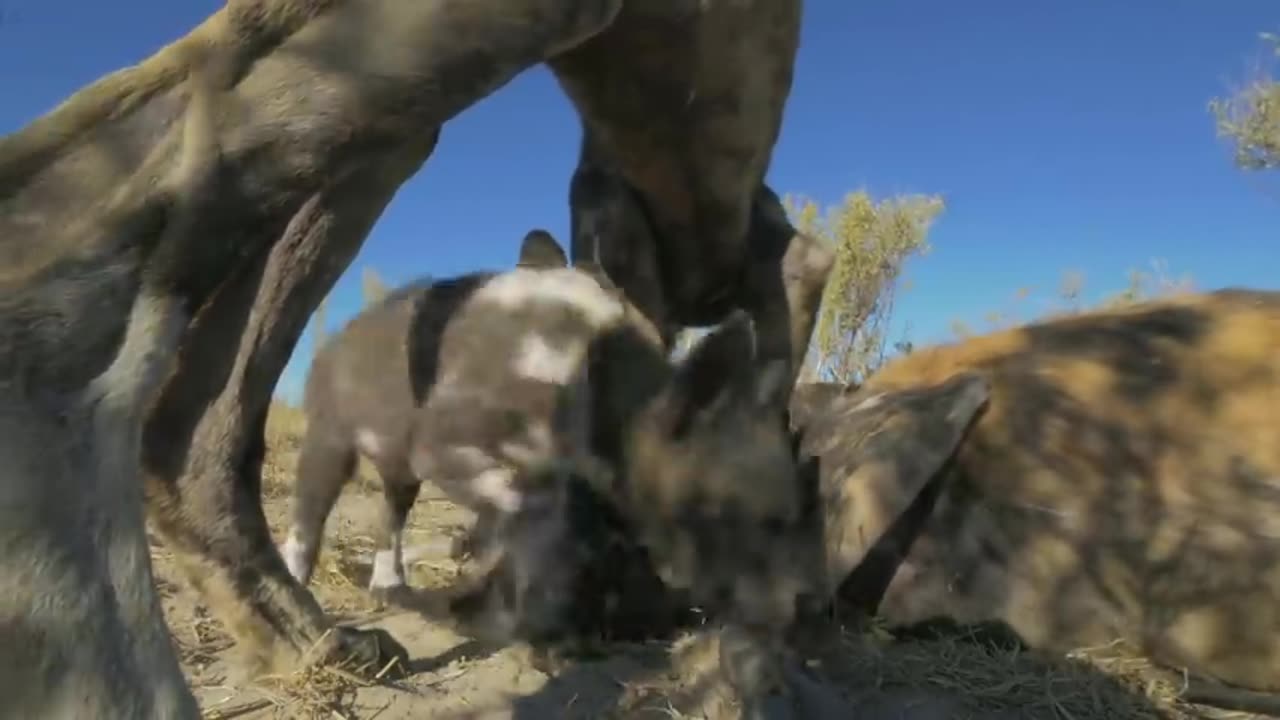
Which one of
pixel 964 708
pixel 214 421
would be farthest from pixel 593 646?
pixel 214 421

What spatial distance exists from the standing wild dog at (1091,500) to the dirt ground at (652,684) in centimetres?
15

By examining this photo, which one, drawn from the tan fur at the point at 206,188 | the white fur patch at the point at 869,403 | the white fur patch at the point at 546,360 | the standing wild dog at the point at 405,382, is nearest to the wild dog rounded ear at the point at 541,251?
the standing wild dog at the point at 405,382

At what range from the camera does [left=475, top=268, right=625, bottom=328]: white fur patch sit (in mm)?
3051

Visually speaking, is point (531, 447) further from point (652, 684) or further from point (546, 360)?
point (652, 684)

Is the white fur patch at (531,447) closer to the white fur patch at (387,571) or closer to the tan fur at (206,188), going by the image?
the white fur patch at (387,571)

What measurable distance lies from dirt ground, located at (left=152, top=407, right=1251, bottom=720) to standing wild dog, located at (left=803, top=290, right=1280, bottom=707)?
151 mm

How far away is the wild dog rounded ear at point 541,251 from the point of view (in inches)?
138

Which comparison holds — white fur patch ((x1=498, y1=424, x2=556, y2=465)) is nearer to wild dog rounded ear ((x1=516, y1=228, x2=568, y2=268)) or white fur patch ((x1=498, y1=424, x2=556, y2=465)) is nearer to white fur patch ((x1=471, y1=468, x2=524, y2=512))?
white fur patch ((x1=471, y1=468, x2=524, y2=512))

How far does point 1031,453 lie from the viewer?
287cm

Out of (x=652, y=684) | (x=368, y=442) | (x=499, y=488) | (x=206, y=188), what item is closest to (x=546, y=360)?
(x=499, y=488)

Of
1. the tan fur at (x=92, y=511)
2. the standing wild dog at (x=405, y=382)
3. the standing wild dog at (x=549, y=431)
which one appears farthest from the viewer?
the standing wild dog at (x=405, y=382)

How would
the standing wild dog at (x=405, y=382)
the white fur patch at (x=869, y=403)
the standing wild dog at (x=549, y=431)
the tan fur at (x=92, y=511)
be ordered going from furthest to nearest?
1. the white fur patch at (x=869, y=403)
2. the standing wild dog at (x=405, y=382)
3. the standing wild dog at (x=549, y=431)
4. the tan fur at (x=92, y=511)

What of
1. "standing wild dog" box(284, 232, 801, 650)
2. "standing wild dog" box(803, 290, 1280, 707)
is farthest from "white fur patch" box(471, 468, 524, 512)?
"standing wild dog" box(803, 290, 1280, 707)

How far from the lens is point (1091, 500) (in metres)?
2.77
